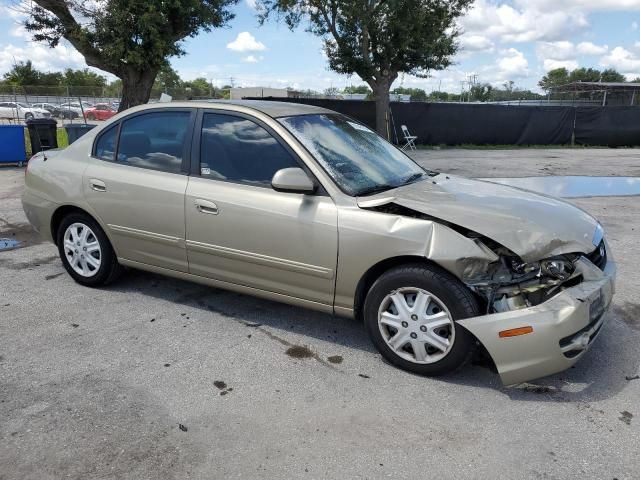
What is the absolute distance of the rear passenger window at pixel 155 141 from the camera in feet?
13.7

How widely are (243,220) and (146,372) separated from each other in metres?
1.18

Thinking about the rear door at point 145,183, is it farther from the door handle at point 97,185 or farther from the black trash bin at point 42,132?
the black trash bin at point 42,132

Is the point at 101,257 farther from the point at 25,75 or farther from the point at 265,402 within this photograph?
the point at 25,75

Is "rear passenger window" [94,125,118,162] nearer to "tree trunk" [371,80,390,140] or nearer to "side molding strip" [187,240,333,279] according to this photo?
"side molding strip" [187,240,333,279]

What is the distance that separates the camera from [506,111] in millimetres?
23031

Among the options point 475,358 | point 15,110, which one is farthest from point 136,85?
point 15,110

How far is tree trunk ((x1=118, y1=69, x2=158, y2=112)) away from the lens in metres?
14.4

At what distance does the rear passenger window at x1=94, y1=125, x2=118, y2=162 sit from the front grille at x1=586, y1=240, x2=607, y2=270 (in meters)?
3.76

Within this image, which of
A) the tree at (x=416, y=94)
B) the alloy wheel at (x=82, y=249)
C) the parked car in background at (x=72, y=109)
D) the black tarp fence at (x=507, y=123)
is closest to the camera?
the alloy wheel at (x=82, y=249)

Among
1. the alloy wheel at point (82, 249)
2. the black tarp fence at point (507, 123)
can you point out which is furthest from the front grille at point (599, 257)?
the black tarp fence at point (507, 123)

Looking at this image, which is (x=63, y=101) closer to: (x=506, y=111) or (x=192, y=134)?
(x=506, y=111)

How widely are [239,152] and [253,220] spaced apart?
0.57 metres

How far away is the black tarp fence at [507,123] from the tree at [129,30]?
787cm

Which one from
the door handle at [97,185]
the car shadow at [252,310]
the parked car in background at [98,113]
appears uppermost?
the parked car in background at [98,113]
